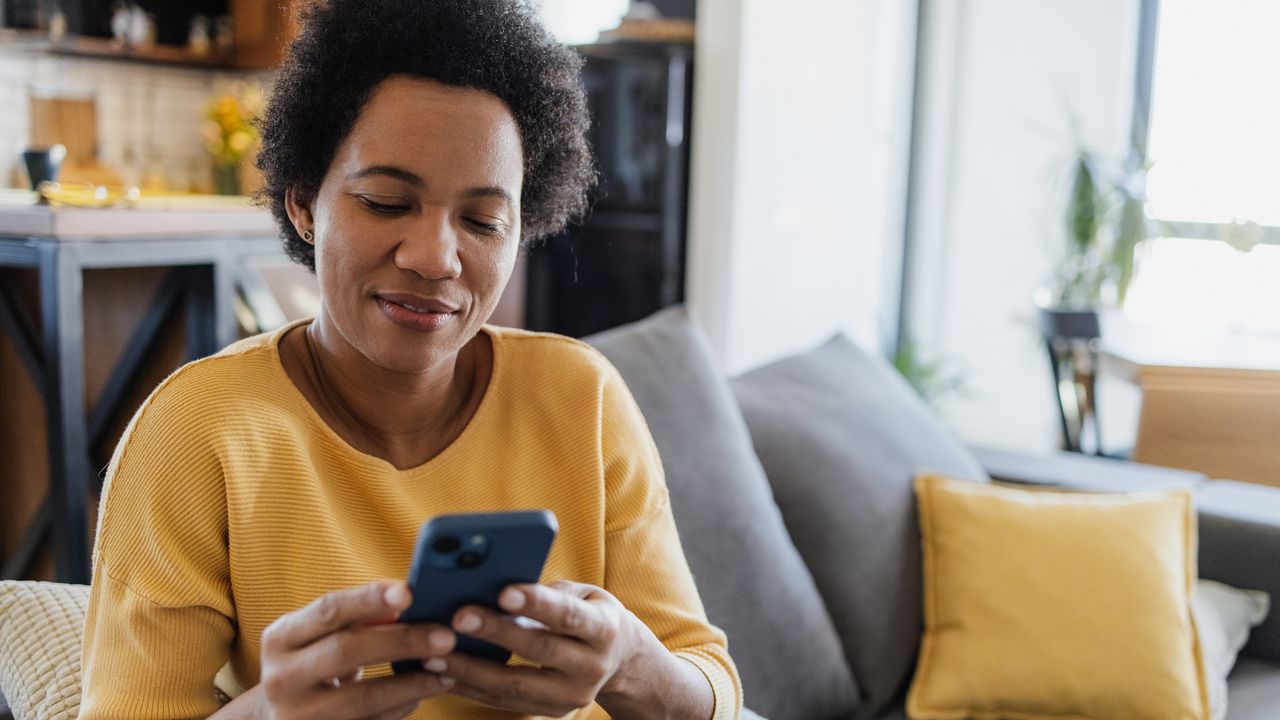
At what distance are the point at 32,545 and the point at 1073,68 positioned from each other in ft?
12.5

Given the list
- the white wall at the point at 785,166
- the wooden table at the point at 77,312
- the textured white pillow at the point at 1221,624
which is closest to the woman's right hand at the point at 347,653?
the textured white pillow at the point at 1221,624

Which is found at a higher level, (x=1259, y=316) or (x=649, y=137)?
(x=649, y=137)

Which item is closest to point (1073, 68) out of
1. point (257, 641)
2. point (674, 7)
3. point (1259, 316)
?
point (1259, 316)

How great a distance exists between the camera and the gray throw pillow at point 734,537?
4.71 feet

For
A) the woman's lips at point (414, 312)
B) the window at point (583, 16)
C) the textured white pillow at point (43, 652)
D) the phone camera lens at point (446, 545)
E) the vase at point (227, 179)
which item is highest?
the window at point (583, 16)

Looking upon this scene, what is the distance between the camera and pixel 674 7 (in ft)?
14.8

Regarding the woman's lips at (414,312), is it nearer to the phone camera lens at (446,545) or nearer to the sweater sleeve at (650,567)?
the sweater sleeve at (650,567)

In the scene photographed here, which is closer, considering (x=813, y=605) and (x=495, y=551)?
(x=495, y=551)

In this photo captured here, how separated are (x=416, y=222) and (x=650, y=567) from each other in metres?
0.41

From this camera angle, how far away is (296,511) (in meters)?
0.97

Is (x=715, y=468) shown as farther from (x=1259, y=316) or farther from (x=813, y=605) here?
(x=1259, y=316)

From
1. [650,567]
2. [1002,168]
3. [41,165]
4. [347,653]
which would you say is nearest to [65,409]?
[41,165]

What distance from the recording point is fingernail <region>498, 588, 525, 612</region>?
2.39 ft

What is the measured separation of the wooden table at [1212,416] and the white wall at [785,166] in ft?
4.98
